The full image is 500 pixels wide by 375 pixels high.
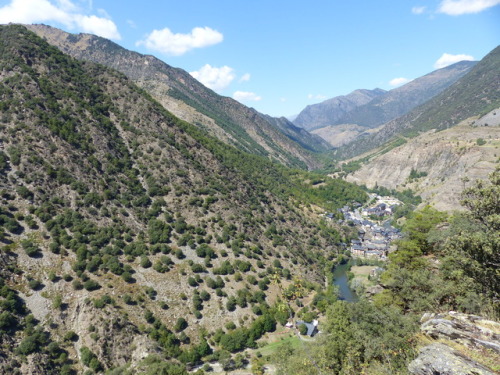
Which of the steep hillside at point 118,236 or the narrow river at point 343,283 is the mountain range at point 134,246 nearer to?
the steep hillside at point 118,236

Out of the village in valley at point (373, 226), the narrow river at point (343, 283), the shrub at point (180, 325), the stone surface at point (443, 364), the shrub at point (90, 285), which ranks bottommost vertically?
the narrow river at point (343, 283)

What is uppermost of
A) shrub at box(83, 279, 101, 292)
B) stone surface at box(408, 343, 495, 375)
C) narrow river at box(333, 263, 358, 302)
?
stone surface at box(408, 343, 495, 375)

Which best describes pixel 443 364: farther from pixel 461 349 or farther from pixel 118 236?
pixel 118 236

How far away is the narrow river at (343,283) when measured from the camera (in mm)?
75375

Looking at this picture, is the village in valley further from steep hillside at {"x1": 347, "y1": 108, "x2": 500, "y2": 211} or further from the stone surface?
the stone surface

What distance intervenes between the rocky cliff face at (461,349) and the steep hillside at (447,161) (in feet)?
357

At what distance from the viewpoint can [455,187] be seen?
115000mm

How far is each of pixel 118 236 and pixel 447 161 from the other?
6754 inches

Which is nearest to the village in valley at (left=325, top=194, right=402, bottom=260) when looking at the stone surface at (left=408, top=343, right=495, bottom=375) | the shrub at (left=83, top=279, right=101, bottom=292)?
the stone surface at (left=408, top=343, right=495, bottom=375)

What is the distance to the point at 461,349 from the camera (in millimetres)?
15336

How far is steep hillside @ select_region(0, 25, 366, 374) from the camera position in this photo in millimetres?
45719

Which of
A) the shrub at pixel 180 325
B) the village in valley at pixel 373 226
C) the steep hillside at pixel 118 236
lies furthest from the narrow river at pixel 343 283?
the shrub at pixel 180 325

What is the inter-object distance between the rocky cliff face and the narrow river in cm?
6044

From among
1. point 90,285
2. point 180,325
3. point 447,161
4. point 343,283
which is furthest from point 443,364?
point 447,161
